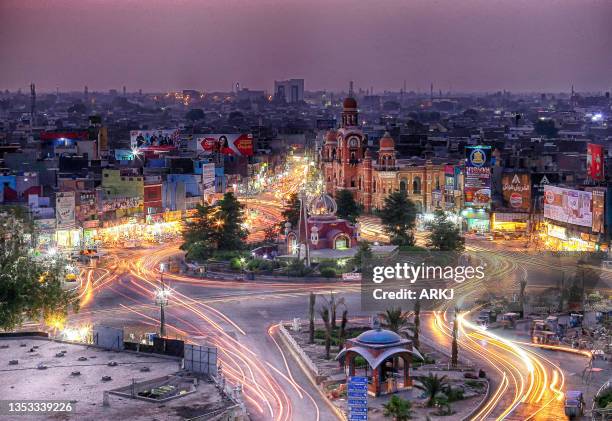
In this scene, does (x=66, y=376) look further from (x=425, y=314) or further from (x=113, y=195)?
(x=113, y=195)

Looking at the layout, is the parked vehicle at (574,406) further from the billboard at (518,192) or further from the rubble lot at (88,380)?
the billboard at (518,192)

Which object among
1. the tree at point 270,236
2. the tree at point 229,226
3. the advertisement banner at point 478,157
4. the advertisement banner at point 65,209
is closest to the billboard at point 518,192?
the advertisement banner at point 478,157

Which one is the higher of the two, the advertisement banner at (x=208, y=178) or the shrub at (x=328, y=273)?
the advertisement banner at (x=208, y=178)

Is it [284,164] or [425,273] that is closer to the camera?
[425,273]

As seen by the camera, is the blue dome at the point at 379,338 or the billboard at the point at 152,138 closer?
the blue dome at the point at 379,338

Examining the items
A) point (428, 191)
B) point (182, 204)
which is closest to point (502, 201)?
point (428, 191)

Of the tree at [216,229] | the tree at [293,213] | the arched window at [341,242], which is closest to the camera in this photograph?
the arched window at [341,242]
